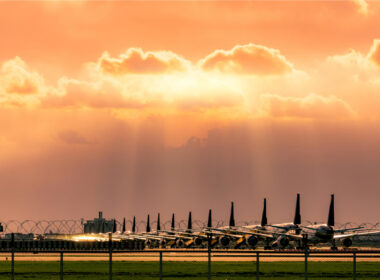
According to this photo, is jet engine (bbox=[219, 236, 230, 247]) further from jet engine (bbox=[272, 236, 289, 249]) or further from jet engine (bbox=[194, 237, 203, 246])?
jet engine (bbox=[194, 237, 203, 246])

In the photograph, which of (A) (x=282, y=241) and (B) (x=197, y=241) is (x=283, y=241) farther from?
(B) (x=197, y=241)

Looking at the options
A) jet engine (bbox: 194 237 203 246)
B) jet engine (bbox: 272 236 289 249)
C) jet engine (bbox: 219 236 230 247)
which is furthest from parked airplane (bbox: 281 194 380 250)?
jet engine (bbox: 194 237 203 246)

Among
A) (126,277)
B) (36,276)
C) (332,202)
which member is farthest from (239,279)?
(332,202)

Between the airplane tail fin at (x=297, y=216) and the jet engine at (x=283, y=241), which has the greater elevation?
the airplane tail fin at (x=297, y=216)

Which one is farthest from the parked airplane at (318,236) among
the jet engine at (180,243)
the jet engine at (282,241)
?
the jet engine at (180,243)

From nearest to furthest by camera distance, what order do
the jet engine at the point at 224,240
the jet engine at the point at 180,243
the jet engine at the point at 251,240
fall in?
the jet engine at the point at 251,240 < the jet engine at the point at 224,240 < the jet engine at the point at 180,243

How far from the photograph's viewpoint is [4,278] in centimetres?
5434

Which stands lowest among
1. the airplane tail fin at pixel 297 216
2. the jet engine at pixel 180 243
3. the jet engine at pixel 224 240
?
the jet engine at pixel 180 243

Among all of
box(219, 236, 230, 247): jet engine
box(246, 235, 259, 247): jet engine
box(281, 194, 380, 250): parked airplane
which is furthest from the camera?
box(219, 236, 230, 247): jet engine

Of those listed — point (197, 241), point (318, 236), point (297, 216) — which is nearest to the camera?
point (318, 236)

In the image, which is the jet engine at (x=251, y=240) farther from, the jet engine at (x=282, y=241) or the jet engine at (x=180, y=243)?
the jet engine at (x=180, y=243)

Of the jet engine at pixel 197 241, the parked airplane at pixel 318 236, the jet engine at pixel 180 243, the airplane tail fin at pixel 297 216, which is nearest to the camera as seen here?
the parked airplane at pixel 318 236

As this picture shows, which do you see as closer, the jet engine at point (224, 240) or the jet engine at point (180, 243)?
the jet engine at point (224, 240)

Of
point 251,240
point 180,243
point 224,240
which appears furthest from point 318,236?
point 180,243
